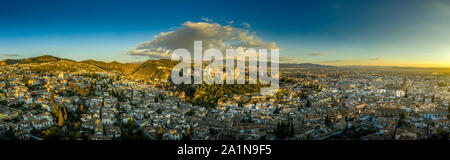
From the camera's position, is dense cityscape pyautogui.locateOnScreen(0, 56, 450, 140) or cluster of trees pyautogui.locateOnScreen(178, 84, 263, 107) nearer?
dense cityscape pyautogui.locateOnScreen(0, 56, 450, 140)

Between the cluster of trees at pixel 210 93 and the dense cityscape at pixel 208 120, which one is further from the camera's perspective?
the cluster of trees at pixel 210 93

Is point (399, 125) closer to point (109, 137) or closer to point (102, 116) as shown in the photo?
point (109, 137)

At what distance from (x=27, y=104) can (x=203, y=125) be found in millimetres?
19998

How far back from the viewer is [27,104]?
22.6 metres

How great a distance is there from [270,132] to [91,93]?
26.3m

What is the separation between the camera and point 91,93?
97.6ft

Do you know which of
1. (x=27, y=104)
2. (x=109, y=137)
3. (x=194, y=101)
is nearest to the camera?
(x=109, y=137)

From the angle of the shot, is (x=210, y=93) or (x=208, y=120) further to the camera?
(x=210, y=93)

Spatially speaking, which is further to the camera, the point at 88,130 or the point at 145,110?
the point at 145,110

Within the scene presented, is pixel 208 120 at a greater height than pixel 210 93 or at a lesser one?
lesser
